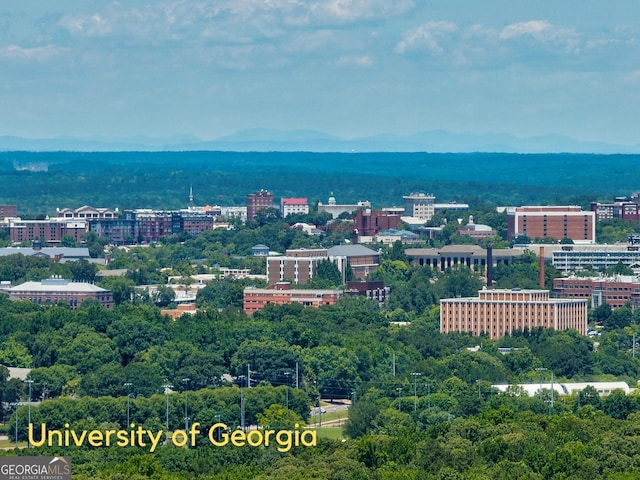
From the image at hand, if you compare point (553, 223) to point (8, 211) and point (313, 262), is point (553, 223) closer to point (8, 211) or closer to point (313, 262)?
point (313, 262)

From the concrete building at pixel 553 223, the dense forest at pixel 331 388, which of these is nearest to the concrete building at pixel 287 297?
the dense forest at pixel 331 388

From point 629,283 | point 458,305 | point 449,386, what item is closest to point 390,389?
point 449,386

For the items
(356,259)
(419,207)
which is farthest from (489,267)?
(419,207)

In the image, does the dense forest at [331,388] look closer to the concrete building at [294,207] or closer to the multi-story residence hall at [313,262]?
the multi-story residence hall at [313,262]

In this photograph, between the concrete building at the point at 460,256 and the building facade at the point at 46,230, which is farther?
the building facade at the point at 46,230

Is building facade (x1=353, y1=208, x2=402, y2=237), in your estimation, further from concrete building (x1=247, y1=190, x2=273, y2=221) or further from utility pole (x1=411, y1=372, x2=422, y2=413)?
utility pole (x1=411, y1=372, x2=422, y2=413)

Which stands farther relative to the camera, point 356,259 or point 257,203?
point 257,203

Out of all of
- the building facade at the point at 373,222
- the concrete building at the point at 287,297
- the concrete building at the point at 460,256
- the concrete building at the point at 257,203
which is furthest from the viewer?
the concrete building at the point at 257,203
